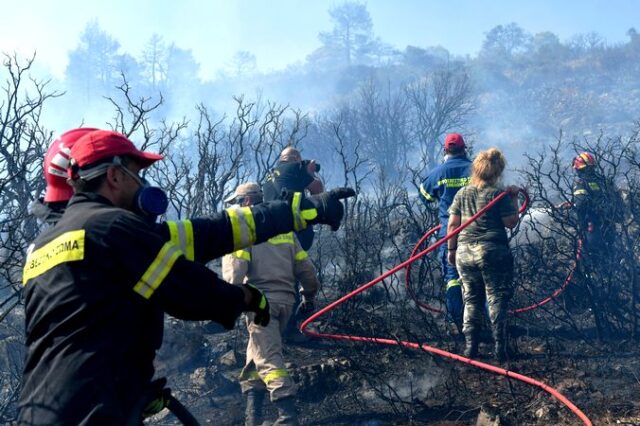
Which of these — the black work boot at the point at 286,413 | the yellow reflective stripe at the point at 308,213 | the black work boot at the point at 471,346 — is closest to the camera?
the yellow reflective stripe at the point at 308,213

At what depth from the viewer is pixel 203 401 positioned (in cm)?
565

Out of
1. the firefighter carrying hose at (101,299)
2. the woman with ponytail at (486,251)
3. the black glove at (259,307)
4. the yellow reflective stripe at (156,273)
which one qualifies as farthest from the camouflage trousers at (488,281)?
the yellow reflective stripe at (156,273)

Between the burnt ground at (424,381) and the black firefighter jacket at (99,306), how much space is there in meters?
2.72

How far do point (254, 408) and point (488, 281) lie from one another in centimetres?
209

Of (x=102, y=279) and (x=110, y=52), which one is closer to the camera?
(x=102, y=279)

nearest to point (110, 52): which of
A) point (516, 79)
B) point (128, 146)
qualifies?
point (516, 79)

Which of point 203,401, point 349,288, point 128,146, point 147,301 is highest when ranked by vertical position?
point 128,146

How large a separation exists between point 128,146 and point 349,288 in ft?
16.1

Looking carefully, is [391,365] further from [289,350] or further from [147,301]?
[147,301]

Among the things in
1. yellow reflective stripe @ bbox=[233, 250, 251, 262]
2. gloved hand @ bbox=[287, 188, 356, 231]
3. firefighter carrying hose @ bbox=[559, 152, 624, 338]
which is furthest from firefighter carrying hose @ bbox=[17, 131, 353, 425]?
firefighter carrying hose @ bbox=[559, 152, 624, 338]

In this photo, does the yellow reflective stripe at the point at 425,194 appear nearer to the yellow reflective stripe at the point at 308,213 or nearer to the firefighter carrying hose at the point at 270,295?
the firefighter carrying hose at the point at 270,295

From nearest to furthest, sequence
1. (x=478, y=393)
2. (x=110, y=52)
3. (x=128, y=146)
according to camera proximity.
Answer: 1. (x=128, y=146)
2. (x=478, y=393)
3. (x=110, y=52)

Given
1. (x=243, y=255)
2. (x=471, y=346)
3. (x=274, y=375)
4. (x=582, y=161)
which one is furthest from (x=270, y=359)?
(x=582, y=161)

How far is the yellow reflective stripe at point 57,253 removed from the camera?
198 cm
